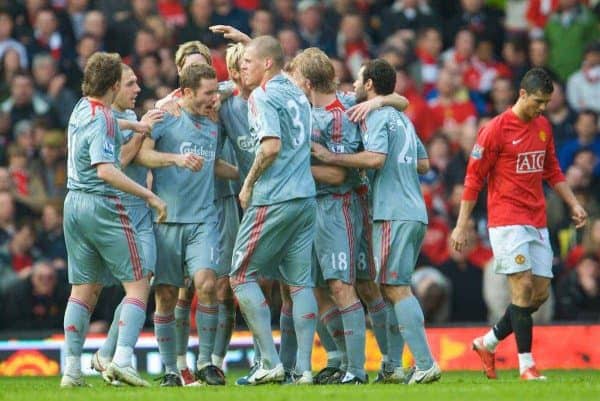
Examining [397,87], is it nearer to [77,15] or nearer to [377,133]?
[77,15]

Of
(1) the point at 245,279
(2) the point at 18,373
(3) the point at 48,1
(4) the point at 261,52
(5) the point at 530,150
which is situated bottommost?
(2) the point at 18,373

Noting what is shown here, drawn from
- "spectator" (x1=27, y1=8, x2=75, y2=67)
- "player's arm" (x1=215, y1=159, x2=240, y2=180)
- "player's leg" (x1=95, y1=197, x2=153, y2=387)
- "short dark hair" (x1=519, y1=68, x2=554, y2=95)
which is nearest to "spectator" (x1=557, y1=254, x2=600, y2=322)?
"short dark hair" (x1=519, y1=68, x2=554, y2=95)

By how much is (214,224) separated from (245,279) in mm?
892

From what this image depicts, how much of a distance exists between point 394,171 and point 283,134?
3.70ft

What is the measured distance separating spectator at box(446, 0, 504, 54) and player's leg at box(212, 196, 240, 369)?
9.97 m

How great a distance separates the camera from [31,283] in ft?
58.6

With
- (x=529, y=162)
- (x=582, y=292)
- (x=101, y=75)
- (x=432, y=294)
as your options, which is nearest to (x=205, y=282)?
(x=101, y=75)

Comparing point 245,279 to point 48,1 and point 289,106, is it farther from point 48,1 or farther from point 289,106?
point 48,1

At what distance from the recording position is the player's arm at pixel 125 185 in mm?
11984

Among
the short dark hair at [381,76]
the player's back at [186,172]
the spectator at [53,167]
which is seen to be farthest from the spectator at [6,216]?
the short dark hair at [381,76]

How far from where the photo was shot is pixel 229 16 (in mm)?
22000

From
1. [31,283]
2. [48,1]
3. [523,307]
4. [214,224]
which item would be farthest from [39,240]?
[523,307]

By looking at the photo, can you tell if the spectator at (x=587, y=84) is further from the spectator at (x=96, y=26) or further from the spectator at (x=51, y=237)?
the spectator at (x=51, y=237)

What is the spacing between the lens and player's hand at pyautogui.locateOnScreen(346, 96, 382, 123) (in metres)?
13.0
